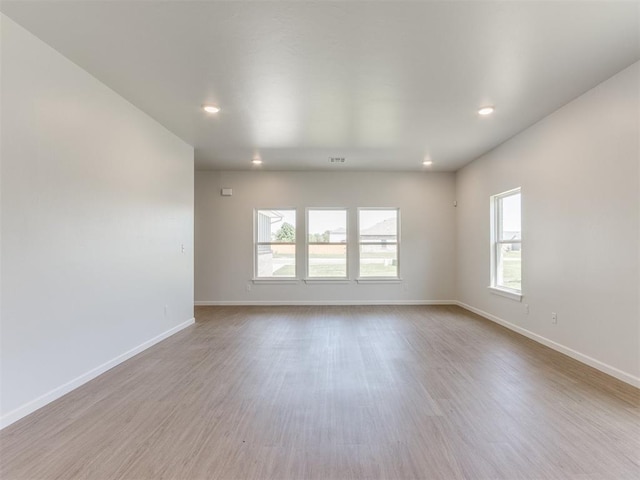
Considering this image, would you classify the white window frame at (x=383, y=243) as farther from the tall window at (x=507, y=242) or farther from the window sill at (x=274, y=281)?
the tall window at (x=507, y=242)

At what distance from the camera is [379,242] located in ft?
22.3

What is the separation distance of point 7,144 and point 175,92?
4.79ft

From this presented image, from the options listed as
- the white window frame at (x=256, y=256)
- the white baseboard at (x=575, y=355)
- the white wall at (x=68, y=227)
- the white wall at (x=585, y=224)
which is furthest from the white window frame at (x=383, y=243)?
the white wall at (x=68, y=227)

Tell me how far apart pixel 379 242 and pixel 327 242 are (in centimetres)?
107

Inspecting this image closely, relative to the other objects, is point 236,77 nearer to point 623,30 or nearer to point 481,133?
point 623,30

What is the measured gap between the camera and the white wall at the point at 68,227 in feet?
7.33

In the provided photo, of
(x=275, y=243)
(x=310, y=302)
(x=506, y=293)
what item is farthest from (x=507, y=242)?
(x=275, y=243)

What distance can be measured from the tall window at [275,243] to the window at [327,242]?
0.37m

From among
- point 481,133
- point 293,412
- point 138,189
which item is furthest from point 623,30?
point 138,189

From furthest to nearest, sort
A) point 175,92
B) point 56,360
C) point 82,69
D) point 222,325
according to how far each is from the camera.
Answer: point 222,325
point 175,92
point 82,69
point 56,360

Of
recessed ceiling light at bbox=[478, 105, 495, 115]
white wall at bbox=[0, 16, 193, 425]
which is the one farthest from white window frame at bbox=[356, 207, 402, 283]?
white wall at bbox=[0, 16, 193, 425]

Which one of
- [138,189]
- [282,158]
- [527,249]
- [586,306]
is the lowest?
[586,306]

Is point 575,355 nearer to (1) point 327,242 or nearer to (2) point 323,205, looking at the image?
(1) point 327,242

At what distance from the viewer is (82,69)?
111 inches
